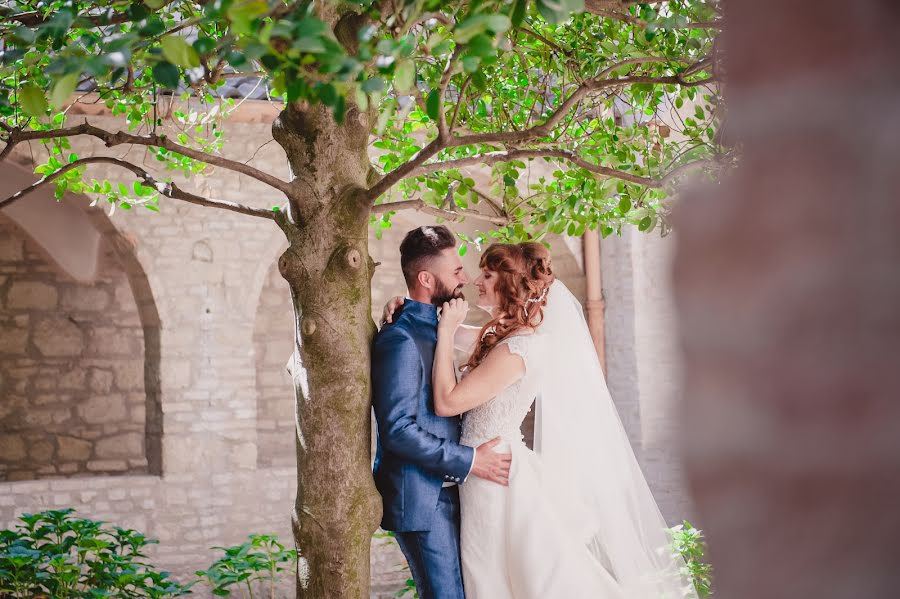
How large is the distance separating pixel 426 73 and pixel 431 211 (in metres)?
0.60

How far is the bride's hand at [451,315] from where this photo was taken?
127 inches

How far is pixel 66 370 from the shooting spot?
28.8 ft

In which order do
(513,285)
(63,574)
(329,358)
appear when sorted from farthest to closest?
(63,574) < (513,285) < (329,358)

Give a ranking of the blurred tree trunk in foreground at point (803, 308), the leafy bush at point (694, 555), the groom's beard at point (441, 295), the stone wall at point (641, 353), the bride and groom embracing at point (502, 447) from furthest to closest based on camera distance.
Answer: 1. the stone wall at point (641, 353)
2. the leafy bush at point (694, 555)
3. the groom's beard at point (441, 295)
4. the bride and groom embracing at point (502, 447)
5. the blurred tree trunk in foreground at point (803, 308)

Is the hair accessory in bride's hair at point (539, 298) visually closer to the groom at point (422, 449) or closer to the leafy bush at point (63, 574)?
the groom at point (422, 449)

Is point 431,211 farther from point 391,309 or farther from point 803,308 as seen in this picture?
point 803,308

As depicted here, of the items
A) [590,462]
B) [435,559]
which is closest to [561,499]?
[590,462]

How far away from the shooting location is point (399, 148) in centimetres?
448

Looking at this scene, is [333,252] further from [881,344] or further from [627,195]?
[881,344]

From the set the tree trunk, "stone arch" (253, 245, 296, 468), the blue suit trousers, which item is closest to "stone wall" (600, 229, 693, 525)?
"stone arch" (253, 245, 296, 468)

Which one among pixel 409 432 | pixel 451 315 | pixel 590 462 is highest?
pixel 451 315

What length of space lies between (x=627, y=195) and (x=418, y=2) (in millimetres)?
2334

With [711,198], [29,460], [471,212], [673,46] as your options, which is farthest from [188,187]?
[711,198]

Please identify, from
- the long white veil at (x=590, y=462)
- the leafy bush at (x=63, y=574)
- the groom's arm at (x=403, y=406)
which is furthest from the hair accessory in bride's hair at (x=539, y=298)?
the leafy bush at (x=63, y=574)
